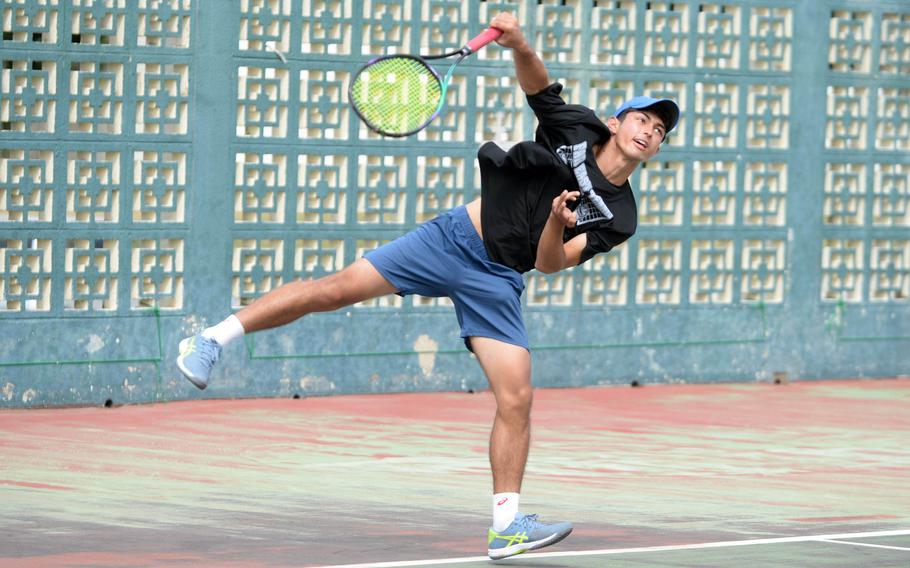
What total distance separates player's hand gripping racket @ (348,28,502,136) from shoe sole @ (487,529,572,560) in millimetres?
2069

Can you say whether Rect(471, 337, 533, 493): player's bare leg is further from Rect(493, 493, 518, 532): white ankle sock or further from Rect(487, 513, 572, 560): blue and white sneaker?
Rect(487, 513, 572, 560): blue and white sneaker

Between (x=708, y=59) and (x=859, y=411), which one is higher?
(x=708, y=59)

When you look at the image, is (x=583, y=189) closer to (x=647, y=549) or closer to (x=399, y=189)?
(x=647, y=549)

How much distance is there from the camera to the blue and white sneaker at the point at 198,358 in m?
8.06

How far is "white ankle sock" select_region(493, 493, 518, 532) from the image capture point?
795cm

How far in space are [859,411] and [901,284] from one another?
265 cm

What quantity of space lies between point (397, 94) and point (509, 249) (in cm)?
110

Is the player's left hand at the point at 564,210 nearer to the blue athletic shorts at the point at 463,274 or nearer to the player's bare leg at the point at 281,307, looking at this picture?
the blue athletic shorts at the point at 463,274

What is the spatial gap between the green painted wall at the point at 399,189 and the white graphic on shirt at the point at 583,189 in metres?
6.03

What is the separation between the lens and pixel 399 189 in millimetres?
14766

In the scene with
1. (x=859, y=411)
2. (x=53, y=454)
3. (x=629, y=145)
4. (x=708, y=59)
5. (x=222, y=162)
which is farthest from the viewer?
(x=708, y=59)

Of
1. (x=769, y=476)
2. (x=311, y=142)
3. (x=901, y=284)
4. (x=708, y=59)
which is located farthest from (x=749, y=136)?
(x=769, y=476)

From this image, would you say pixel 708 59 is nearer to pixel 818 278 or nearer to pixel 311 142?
pixel 818 278

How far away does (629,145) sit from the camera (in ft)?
27.5
